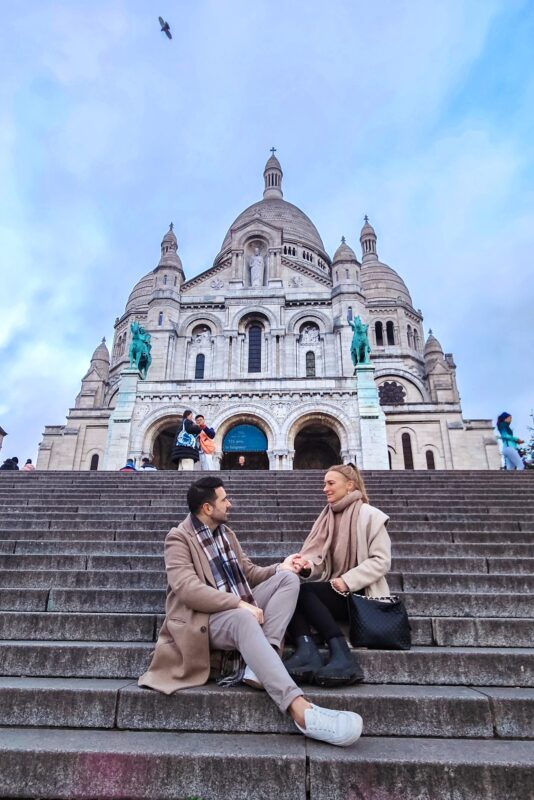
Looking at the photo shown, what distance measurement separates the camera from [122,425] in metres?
21.3

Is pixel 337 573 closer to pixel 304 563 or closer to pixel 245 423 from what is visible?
pixel 304 563

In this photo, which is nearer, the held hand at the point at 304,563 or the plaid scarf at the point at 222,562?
the plaid scarf at the point at 222,562

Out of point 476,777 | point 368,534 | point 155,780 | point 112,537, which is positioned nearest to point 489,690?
point 476,777

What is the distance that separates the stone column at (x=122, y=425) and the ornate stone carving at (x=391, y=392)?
18.7 metres

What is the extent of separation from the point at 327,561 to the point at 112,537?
3.52 meters

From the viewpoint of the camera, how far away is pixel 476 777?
7.79 ft

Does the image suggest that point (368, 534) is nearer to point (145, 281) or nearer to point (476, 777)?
point (476, 777)

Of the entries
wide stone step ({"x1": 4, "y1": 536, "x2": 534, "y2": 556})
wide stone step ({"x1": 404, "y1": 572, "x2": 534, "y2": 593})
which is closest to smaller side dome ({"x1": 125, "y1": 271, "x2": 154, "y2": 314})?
wide stone step ({"x1": 4, "y1": 536, "x2": 534, "y2": 556})

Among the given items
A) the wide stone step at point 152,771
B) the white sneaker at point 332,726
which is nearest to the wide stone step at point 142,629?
the wide stone step at point 152,771

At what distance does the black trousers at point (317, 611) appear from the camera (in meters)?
3.31

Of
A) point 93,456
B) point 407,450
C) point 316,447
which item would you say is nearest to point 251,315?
point 316,447

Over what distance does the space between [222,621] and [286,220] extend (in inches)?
1617

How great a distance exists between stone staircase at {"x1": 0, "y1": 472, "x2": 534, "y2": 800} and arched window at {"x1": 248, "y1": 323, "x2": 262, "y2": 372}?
2111 centimetres

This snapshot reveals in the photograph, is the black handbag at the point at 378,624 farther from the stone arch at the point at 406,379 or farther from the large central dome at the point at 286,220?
the large central dome at the point at 286,220
